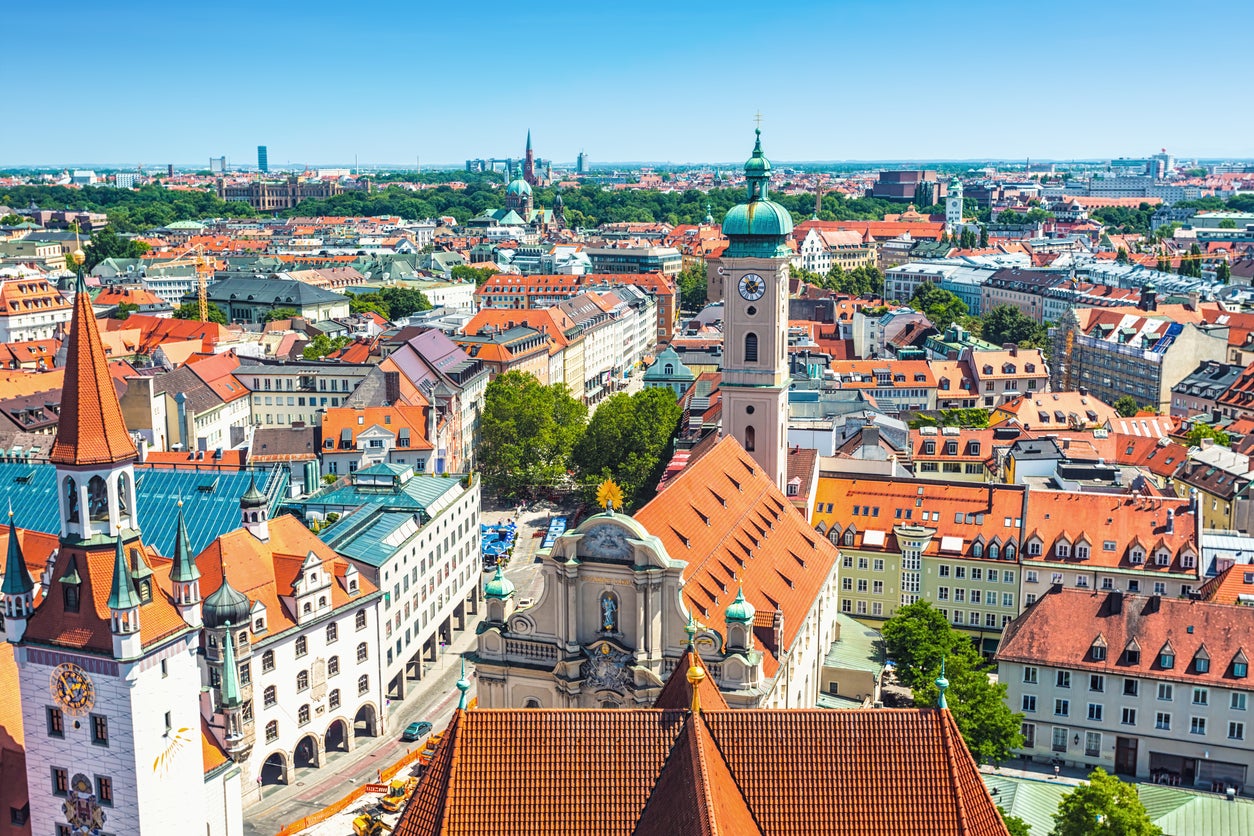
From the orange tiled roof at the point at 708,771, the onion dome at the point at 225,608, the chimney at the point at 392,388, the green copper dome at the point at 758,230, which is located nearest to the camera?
the orange tiled roof at the point at 708,771

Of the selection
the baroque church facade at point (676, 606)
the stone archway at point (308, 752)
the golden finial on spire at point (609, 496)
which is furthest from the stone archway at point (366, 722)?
the golden finial on spire at point (609, 496)

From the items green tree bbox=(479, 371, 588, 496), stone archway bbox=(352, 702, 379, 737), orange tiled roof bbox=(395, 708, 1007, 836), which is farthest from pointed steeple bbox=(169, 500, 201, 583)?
green tree bbox=(479, 371, 588, 496)

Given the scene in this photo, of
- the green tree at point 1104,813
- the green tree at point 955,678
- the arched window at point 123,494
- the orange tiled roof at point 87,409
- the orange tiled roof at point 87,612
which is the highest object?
the orange tiled roof at point 87,409

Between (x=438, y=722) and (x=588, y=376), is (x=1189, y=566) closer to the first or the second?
(x=438, y=722)

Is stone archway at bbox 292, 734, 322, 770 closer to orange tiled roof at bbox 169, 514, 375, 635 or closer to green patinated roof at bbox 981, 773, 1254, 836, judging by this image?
orange tiled roof at bbox 169, 514, 375, 635

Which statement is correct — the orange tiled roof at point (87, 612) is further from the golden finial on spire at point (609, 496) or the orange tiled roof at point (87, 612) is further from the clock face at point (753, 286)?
the clock face at point (753, 286)

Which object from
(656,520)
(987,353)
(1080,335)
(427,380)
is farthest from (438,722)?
(1080,335)
